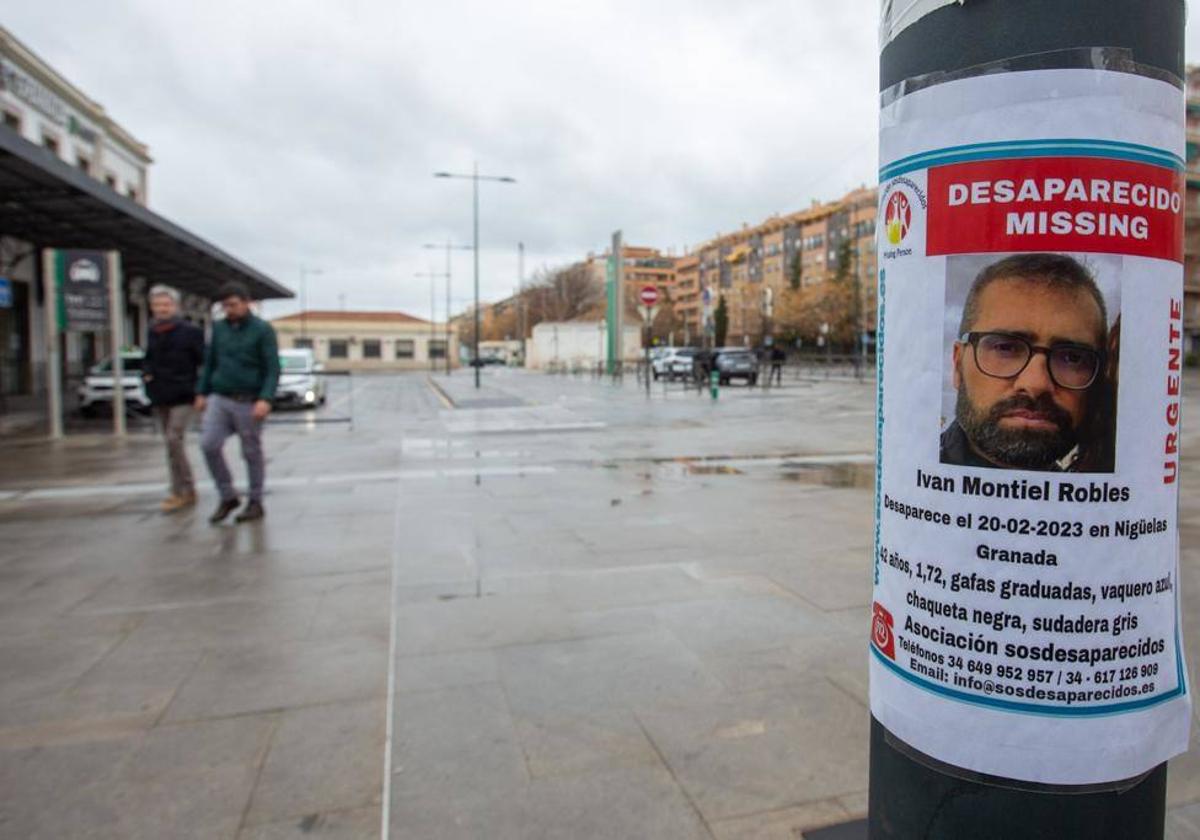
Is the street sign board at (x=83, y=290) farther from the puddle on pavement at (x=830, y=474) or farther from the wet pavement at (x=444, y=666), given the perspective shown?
the puddle on pavement at (x=830, y=474)

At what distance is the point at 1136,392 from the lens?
1374 mm

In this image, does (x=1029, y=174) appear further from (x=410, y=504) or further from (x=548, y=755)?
(x=410, y=504)

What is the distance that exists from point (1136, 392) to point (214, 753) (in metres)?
3.01

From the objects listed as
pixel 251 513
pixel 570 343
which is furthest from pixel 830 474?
pixel 570 343

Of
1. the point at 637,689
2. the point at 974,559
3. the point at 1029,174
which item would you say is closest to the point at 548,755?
the point at 637,689

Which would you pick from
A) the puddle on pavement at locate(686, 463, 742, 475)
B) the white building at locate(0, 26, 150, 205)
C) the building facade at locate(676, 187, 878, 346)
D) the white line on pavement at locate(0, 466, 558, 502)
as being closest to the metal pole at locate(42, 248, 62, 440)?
the white line on pavement at locate(0, 466, 558, 502)

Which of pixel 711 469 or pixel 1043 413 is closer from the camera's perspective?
pixel 1043 413

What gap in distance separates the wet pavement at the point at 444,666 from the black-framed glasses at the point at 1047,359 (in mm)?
1631

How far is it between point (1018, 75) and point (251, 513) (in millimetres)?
6825

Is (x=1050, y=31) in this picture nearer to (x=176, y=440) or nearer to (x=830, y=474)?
(x=176, y=440)

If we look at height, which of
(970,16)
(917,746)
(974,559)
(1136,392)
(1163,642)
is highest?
(970,16)

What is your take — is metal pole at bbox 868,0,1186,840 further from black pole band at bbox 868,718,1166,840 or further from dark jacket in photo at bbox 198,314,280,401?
dark jacket in photo at bbox 198,314,280,401

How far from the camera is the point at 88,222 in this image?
20.6 m

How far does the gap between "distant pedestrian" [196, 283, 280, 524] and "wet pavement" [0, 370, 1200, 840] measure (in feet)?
2.10
